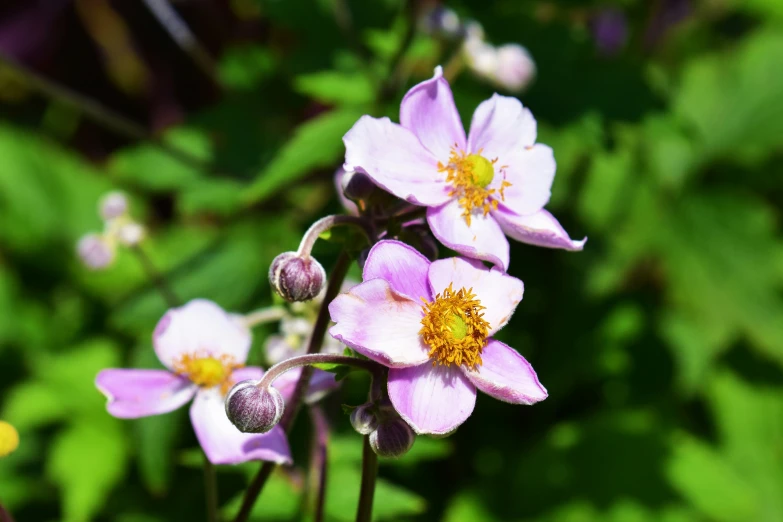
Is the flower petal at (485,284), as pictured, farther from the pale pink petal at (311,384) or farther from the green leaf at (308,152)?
the green leaf at (308,152)

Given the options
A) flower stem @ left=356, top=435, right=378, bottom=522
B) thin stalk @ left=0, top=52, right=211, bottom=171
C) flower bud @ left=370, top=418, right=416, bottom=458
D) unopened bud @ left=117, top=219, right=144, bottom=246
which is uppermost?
thin stalk @ left=0, top=52, right=211, bottom=171

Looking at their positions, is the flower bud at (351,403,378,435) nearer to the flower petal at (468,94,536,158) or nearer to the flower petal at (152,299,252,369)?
the flower petal at (152,299,252,369)

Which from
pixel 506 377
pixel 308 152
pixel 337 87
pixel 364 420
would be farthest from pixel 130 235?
pixel 506 377

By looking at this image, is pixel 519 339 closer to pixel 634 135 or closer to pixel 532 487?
pixel 532 487

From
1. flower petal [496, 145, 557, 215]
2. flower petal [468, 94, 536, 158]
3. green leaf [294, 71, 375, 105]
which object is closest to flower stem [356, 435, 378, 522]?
flower petal [496, 145, 557, 215]

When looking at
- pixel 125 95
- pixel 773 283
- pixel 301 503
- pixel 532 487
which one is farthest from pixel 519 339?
pixel 125 95

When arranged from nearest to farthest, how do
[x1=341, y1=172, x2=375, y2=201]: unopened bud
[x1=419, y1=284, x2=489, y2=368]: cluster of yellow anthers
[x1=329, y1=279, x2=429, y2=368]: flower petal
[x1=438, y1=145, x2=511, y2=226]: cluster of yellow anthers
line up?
[x1=329, y1=279, x2=429, y2=368]: flower petal < [x1=419, y1=284, x2=489, y2=368]: cluster of yellow anthers < [x1=341, y1=172, x2=375, y2=201]: unopened bud < [x1=438, y1=145, x2=511, y2=226]: cluster of yellow anthers

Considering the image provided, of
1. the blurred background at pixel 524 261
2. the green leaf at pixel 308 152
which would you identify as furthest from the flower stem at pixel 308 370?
the blurred background at pixel 524 261

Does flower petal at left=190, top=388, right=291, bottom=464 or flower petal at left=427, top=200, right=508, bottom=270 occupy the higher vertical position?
flower petal at left=427, top=200, right=508, bottom=270

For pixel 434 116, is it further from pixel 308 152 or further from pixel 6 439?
pixel 6 439
